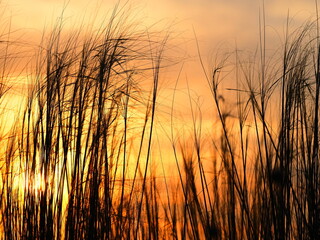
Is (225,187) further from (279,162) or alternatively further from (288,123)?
(288,123)

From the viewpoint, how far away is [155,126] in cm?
229

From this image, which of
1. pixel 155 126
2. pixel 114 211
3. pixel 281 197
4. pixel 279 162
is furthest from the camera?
pixel 155 126

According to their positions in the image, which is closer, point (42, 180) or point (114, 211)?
point (42, 180)

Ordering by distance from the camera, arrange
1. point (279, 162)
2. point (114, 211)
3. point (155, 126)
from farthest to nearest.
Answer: point (155, 126) → point (114, 211) → point (279, 162)

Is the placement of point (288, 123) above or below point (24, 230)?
above

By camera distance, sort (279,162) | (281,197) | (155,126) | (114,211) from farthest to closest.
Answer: (155,126) → (114,211) → (279,162) → (281,197)

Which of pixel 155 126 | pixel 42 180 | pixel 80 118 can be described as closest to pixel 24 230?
pixel 42 180

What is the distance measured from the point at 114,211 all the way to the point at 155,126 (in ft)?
1.40

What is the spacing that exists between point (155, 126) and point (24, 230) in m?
0.73

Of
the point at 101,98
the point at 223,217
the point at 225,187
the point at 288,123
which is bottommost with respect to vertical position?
the point at 223,217

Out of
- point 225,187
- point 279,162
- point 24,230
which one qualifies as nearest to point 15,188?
point 24,230

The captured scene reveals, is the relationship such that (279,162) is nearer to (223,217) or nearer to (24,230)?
(223,217)

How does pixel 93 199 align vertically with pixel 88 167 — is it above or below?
below

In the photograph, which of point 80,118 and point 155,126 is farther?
point 155,126
